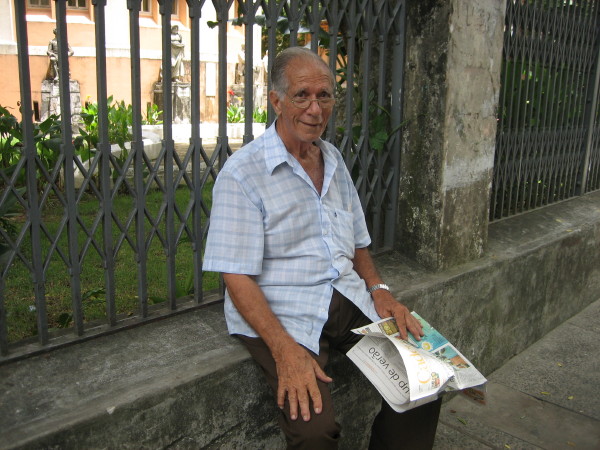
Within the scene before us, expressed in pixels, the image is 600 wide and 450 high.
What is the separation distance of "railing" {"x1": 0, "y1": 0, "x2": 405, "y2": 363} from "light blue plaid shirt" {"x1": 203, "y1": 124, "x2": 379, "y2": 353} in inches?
12.1

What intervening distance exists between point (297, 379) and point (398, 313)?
0.60 m

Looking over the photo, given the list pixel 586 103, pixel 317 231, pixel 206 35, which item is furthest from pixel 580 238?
pixel 206 35

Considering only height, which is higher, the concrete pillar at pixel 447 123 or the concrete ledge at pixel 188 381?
the concrete pillar at pixel 447 123

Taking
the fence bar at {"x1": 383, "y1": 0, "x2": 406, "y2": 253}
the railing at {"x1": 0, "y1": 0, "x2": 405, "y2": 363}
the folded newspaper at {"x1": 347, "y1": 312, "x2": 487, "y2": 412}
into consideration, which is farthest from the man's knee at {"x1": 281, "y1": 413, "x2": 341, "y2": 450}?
the fence bar at {"x1": 383, "y1": 0, "x2": 406, "y2": 253}

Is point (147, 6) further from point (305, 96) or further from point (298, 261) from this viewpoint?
point (298, 261)

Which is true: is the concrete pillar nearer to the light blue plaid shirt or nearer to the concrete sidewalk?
the concrete sidewalk

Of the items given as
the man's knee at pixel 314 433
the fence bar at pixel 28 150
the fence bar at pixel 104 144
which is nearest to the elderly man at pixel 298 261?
the man's knee at pixel 314 433

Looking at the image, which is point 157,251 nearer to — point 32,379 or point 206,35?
point 32,379

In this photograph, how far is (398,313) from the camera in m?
2.42

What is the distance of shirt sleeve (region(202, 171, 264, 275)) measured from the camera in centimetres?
209

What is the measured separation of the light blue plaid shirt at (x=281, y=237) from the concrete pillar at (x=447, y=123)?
1038mm

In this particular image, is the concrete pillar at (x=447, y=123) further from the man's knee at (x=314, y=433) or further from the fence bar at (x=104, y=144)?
the fence bar at (x=104, y=144)

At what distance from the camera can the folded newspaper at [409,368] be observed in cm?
204

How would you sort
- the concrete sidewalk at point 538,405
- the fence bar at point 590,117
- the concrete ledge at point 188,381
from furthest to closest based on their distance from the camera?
the fence bar at point 590,117
the concrete sidewalk at point 538,405
the concrete ledge at point 188,381
